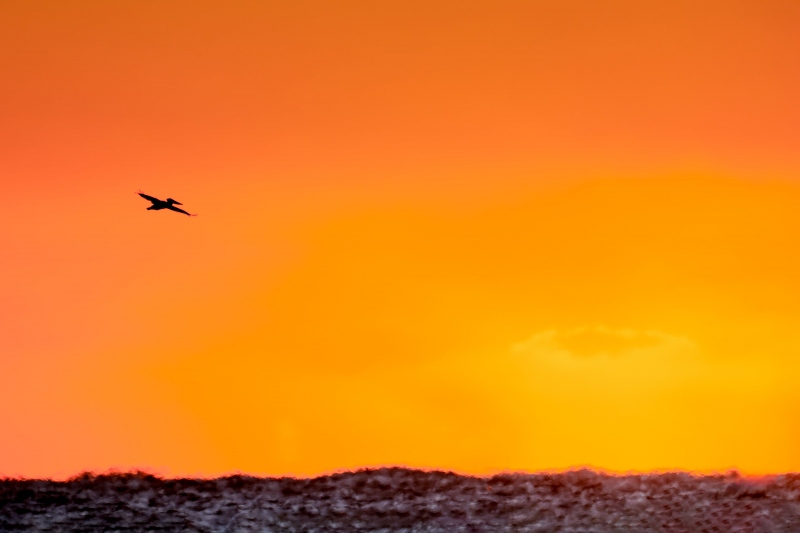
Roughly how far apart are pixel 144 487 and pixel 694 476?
605 centimetres

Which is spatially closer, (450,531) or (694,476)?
(450,531)

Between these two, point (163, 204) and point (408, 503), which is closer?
point (408, 503)

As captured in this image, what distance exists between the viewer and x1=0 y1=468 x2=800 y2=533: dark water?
38.2 ft

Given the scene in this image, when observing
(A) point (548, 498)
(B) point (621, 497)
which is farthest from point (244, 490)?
(B) point (621, 497)

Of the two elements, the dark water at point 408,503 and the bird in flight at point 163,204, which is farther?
the bird in flight at point 163,204

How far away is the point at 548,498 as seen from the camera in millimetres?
12031

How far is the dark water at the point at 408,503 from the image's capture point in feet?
38.2

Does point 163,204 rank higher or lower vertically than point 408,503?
higher

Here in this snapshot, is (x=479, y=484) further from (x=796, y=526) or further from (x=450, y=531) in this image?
(x=796, y=526)

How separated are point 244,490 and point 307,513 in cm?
78

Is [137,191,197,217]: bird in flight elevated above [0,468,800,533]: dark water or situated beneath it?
elevated above

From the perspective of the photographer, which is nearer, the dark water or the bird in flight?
the dark water

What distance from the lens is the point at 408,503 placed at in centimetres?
1190

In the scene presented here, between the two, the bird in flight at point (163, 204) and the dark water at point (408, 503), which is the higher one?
the bird in flight at point (163, 204)
